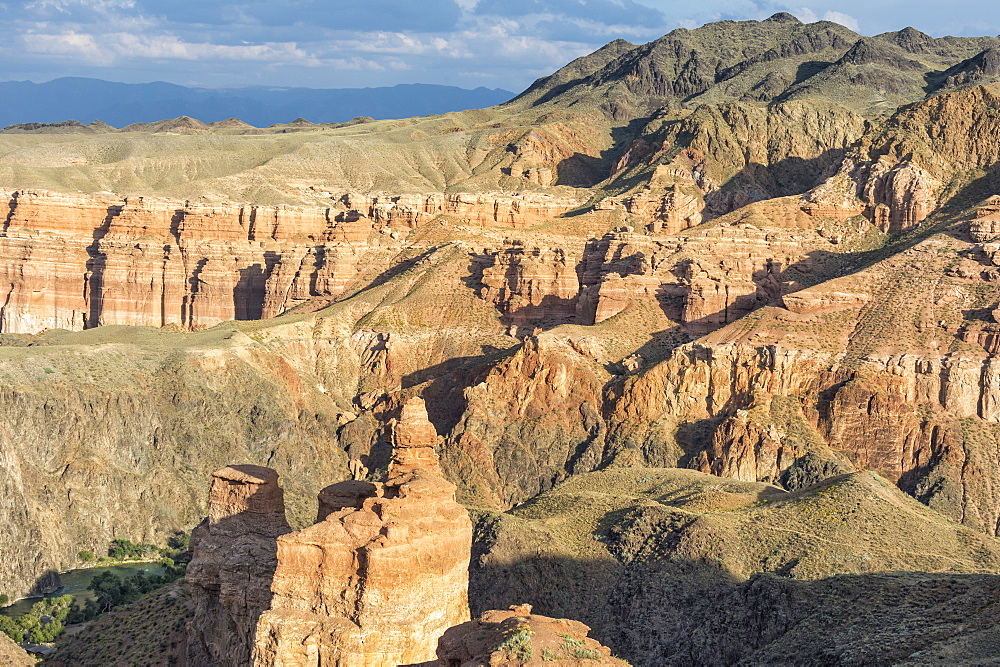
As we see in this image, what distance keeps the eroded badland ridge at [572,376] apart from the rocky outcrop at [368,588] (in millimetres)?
128

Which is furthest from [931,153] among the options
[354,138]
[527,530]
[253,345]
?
[354,138]

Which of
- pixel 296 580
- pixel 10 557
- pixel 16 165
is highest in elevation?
pixel 16 165

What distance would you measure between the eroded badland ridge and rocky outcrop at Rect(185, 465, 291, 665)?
6.8 inches

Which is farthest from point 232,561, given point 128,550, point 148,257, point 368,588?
point 148,257

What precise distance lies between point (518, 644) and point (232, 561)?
1787 cm

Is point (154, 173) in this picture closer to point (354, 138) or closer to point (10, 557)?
point (354, 138)

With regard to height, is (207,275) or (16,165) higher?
(16,165)

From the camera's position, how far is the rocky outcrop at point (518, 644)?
1161 inches

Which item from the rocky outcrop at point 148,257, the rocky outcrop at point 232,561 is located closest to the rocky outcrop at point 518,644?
the rocky outcrop at point 232,561

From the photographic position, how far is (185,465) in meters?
87.0

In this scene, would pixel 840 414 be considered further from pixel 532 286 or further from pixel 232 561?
pixel 232 561

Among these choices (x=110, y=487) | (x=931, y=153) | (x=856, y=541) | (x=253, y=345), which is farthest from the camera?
(x=931, y=153)

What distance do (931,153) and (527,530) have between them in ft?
236

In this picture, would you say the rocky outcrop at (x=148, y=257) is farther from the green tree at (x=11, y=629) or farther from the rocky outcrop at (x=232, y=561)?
the rocky outcrop at (x=232, y=561)
